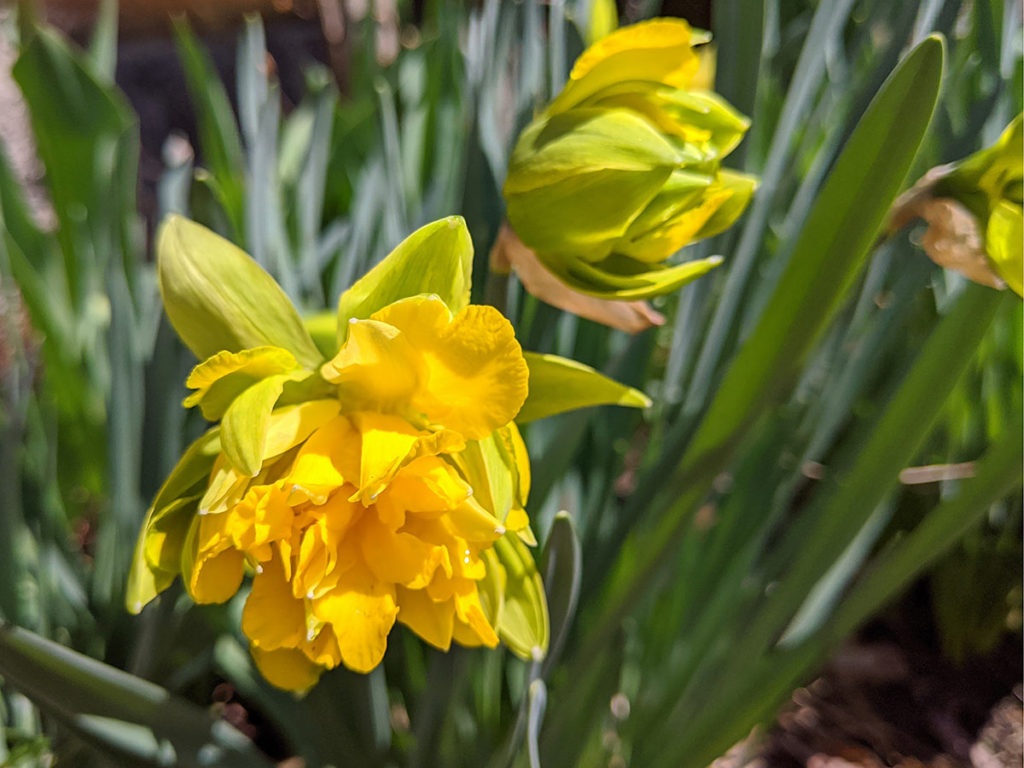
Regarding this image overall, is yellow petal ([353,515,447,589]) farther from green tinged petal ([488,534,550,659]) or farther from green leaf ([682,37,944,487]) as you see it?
green leaf ([682,37,944,487])

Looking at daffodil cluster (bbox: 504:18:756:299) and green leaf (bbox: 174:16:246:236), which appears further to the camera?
green leaf (bbox: 174:16:246:236)

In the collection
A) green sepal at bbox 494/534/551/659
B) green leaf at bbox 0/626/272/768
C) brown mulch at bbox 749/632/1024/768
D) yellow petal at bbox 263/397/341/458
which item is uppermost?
yellow petal at bbox 263/397/341/458

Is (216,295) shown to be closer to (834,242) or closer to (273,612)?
(273,612)

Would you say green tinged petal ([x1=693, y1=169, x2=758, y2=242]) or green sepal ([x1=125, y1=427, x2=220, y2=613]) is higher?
green tinged petal ([x1=693, y1=169, x2=758, y2=242])

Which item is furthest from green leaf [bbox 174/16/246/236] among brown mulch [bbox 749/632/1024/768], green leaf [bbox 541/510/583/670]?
brown mulch [bbox 749/632/1024/768]

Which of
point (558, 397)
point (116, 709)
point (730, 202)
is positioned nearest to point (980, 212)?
point (730, 202)

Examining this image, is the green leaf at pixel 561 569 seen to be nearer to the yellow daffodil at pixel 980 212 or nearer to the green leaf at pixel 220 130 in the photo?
the yellow daffodil at pixel 980 212
